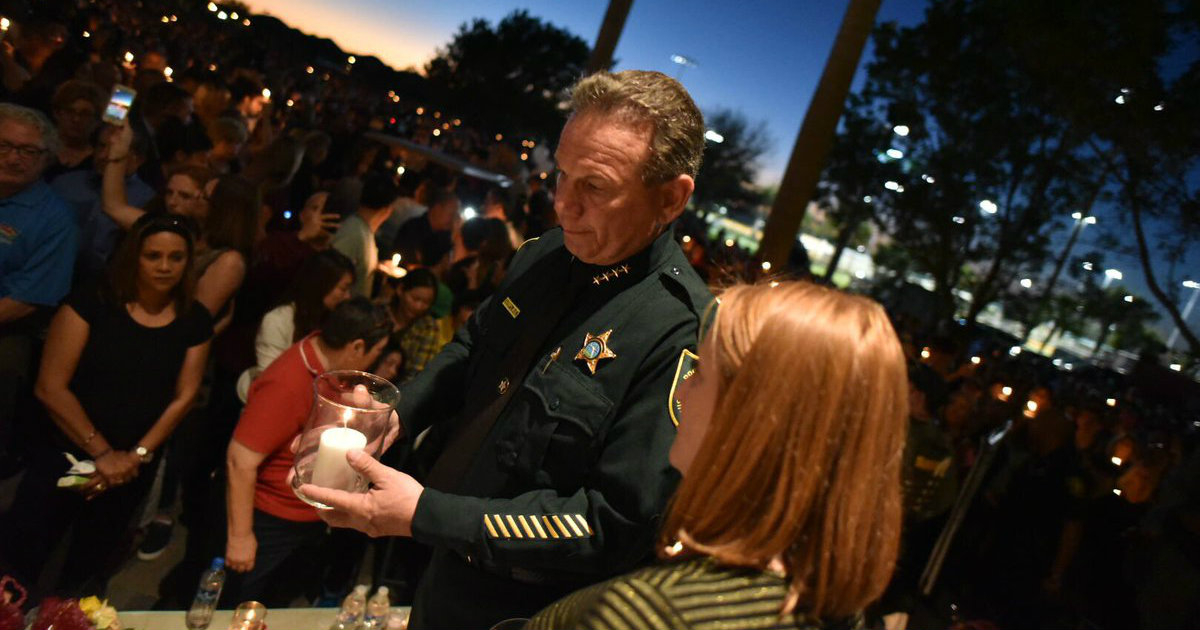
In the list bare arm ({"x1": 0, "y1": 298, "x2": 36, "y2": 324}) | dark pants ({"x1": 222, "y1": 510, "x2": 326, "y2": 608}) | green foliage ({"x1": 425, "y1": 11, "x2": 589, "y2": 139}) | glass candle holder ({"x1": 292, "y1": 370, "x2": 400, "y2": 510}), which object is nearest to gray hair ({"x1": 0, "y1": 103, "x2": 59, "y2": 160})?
bare arm ({"x1": 0, "y1": 298, "x2": 36, "y2": 324})

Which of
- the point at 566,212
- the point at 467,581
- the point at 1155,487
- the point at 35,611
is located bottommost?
the point at 35,611

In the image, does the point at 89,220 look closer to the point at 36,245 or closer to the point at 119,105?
the point at 36,245

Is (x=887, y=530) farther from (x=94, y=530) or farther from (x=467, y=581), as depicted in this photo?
(x=94, y=530)

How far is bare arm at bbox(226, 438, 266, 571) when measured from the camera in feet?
10.0

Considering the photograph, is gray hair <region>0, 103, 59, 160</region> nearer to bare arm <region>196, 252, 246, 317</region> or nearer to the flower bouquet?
bare arm <region>196, 252, 246, 317</region>

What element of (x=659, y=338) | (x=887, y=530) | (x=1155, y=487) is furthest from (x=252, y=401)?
(x=1155, y=487)

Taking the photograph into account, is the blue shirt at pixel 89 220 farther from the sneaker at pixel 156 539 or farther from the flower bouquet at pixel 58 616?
the flower bouquet at pixel 58 616

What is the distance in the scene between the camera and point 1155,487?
22.2 ft

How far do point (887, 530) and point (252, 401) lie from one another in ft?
8.96

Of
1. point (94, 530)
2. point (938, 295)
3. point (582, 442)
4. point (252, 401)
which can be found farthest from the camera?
point (938, 295)

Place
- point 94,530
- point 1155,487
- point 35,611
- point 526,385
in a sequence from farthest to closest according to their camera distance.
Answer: point 1155,487 < point 94,530 < point 35,611 < point 526,385

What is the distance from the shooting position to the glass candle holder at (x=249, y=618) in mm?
2557

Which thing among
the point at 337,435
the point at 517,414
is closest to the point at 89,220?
the point at 337,435

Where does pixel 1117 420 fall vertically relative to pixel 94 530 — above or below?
above
